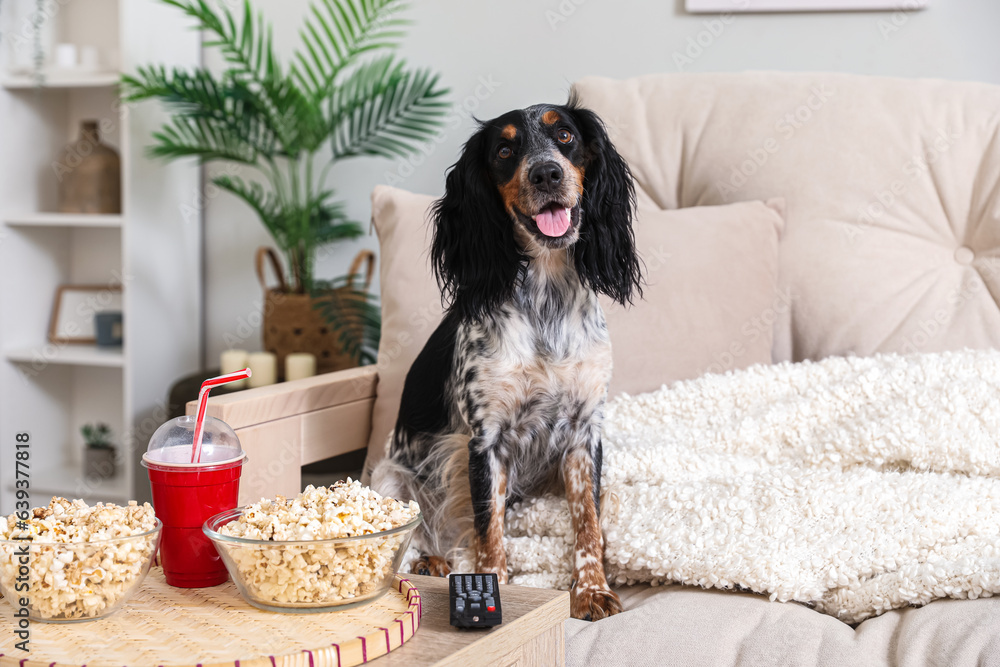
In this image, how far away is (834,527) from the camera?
1214 mm

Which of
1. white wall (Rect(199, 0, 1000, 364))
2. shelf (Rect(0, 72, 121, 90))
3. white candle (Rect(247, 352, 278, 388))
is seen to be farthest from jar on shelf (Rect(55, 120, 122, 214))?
white candle (Rect(247, 352, 278, 388))

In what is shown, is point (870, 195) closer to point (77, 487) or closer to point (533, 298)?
point (533, 298)

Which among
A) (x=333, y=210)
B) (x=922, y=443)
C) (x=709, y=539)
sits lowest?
(x=709, y=539)

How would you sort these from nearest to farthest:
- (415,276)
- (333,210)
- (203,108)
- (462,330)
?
(462,330) → (415,276) → (203,108) → (333,210)

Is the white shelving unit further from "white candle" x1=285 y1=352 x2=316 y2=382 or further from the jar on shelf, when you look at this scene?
"white candle" x1=285 y1=352 x2=316 y2=382

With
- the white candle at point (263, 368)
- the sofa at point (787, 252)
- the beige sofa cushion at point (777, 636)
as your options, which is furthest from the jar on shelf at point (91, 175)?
the beige sofa cushion at point (777, 636)

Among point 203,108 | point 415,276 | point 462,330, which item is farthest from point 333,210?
point 462,330

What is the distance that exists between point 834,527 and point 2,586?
1040 millimetres

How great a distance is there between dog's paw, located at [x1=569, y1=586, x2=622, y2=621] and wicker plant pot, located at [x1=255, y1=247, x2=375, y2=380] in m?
1.46

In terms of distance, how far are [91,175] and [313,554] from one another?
96.8 inches

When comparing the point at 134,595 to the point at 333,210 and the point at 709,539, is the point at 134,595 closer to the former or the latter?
the point at 709,539

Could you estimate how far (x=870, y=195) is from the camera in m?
1.79

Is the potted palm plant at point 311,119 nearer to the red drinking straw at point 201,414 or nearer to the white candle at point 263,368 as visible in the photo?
the white candle at point 263,368

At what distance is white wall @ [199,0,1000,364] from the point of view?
2168 mm
